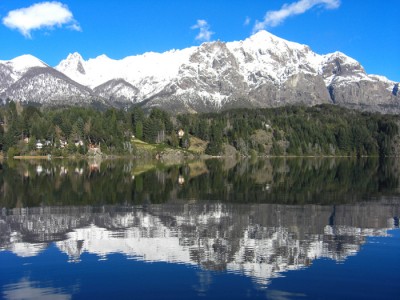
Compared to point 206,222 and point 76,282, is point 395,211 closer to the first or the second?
point 206,222

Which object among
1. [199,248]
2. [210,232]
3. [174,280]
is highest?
[210,232]

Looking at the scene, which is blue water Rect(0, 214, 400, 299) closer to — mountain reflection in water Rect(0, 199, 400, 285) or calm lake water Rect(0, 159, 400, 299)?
calm lake water Rect(0, 159, 400, 299)

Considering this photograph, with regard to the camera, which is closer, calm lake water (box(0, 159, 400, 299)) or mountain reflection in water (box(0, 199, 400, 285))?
calm lake water (box(0, 159, 400, 299))

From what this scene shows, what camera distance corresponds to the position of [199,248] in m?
32.9

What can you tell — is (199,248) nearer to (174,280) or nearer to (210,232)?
(210,232)

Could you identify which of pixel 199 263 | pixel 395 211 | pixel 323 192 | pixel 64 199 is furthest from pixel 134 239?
pixel 323 192

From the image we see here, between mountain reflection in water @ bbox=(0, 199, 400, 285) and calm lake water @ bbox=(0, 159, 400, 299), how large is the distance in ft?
0.28

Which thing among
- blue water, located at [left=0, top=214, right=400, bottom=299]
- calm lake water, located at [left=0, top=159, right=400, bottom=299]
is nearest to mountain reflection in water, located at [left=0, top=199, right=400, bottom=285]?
calm lake water, located at [left=0, top=159, right=400, bottom=299]

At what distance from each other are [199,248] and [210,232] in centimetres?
542

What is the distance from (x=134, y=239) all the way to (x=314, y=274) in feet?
47.8

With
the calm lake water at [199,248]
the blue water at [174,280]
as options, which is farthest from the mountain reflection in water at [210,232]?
the blue water at [174,280]

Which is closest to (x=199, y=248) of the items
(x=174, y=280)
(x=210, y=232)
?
(x=210, y=232)

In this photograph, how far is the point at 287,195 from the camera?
6375cm

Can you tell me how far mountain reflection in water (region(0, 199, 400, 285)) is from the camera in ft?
101
